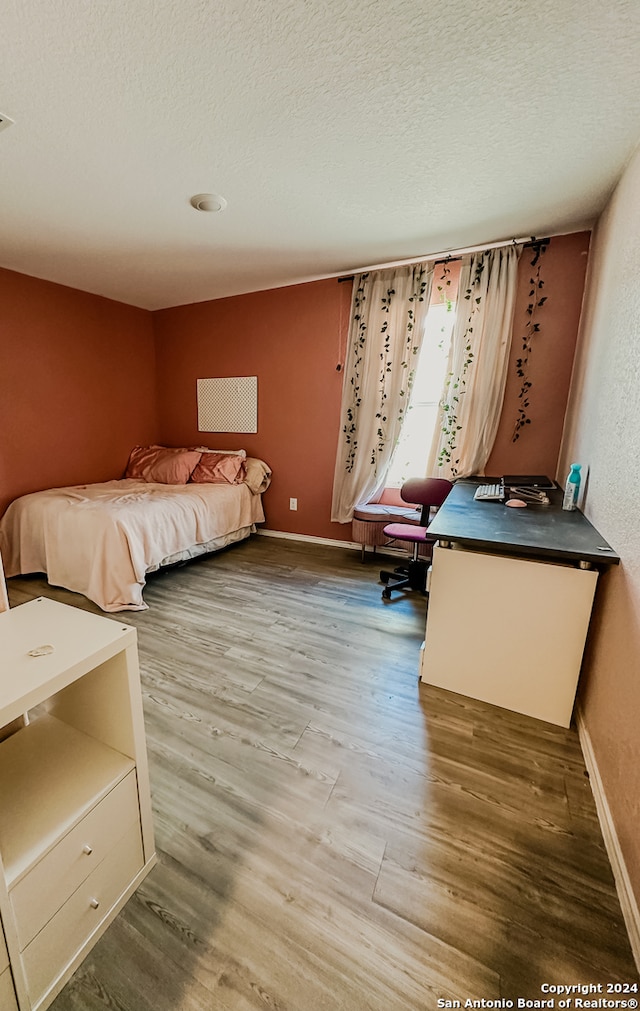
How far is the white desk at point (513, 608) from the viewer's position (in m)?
1.48

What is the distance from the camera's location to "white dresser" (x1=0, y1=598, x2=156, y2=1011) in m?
0.70

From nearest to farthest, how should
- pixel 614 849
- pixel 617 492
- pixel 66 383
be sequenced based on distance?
pixel 614 849 < pixel 617 492 < pixel 66 383

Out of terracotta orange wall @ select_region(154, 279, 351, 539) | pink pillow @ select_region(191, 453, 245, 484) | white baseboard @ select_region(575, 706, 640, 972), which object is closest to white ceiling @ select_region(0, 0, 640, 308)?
terracotta orange wall @ select_region(154, 279, 351, 539)

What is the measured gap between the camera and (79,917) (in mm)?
823

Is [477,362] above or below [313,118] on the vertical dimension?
below

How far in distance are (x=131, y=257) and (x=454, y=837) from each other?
3809 millimetres

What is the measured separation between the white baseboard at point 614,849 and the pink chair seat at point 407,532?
1.24 m

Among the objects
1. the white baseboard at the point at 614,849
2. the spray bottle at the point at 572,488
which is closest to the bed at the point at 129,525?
the white baseboard at the point at 614,849

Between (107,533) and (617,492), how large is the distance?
2.71 meters

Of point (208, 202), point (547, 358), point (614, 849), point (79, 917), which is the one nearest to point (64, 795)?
point (79, 917)

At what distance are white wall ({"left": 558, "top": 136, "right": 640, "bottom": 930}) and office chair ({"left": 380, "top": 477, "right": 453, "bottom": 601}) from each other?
847 mm

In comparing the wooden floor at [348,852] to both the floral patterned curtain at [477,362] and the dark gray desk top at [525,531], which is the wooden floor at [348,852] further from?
the floral patterned curtain at [477,362]

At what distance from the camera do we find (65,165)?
70.4 inches

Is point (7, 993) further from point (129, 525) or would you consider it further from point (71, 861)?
point (129, 525)
